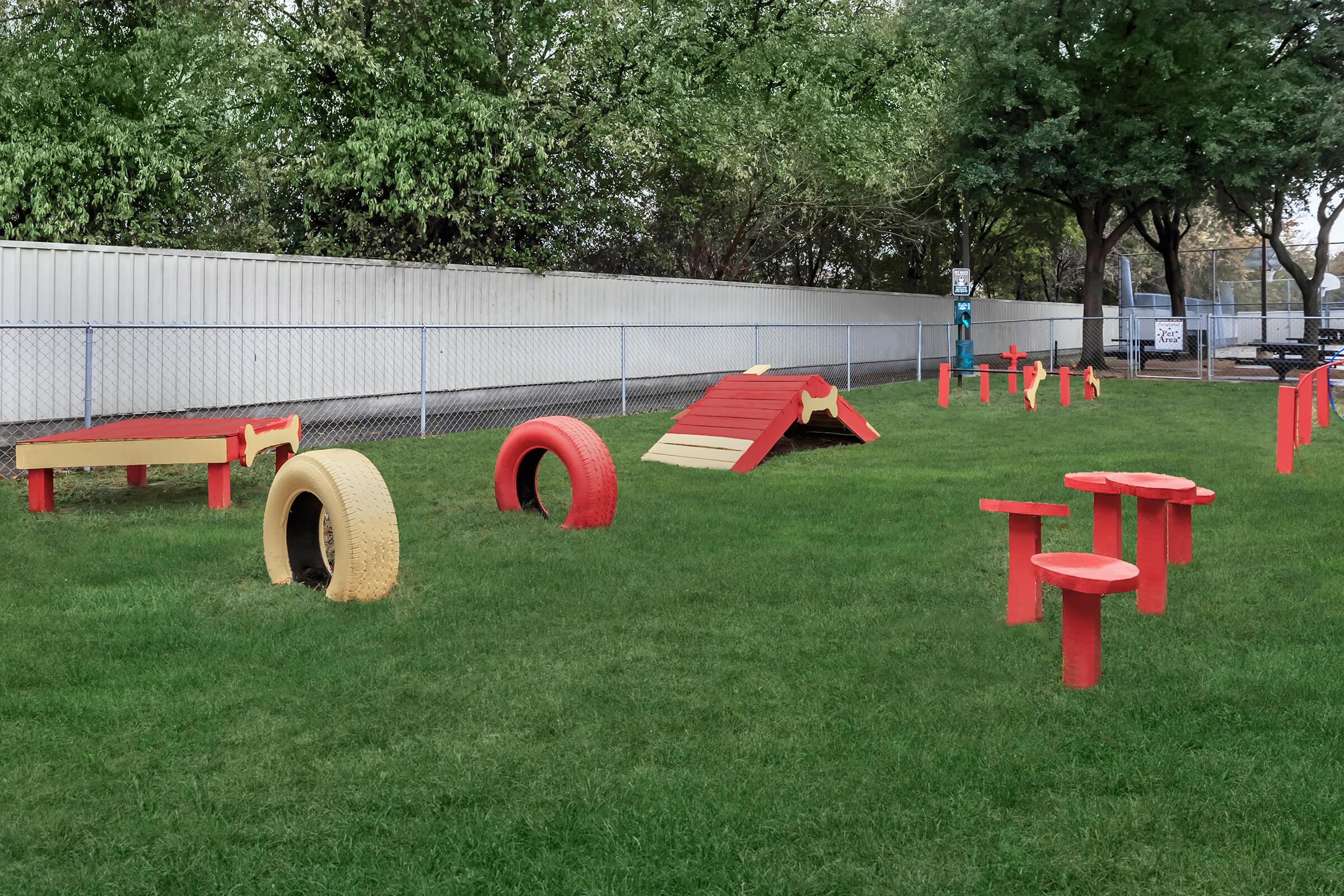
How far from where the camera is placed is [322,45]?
56.4 ft

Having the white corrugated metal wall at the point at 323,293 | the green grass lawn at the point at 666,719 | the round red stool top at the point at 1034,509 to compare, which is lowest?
the green grass lawn at the point at 666,719

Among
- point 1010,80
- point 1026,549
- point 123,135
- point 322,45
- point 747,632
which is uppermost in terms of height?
point 1010,80

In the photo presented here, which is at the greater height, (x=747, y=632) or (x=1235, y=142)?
(x=1235, y=142)

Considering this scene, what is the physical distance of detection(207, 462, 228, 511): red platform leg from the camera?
9625 mm

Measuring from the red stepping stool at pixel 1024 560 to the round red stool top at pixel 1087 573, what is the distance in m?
0.73

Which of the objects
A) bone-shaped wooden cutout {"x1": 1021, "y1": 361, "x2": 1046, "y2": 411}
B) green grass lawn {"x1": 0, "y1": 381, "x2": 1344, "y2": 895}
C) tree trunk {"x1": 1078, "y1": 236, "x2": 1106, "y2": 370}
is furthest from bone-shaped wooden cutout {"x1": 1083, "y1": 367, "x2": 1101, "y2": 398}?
green grass lawn {"x1": 0, "y1": 381, "x2": 1344, "y2": 895}

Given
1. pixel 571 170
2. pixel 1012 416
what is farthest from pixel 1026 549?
pixel 571 170

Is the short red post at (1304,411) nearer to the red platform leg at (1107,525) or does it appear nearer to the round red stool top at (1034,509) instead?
the red platform leg at (1107,525)

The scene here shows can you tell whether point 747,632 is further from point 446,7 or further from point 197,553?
point 446,7

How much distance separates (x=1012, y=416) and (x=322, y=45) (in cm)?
1239

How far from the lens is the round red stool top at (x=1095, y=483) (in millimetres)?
6219

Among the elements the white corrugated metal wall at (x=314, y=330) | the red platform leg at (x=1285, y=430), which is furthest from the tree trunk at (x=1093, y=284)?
the red platform leg at (x=1285, y=430)

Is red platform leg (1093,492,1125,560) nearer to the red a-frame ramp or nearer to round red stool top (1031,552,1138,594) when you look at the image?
round red stool top (1031,552,1138,594)

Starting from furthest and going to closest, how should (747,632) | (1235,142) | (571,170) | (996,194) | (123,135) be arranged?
(996,194)
(1235,142)
(571,170)
(123,135)
(747,632)
